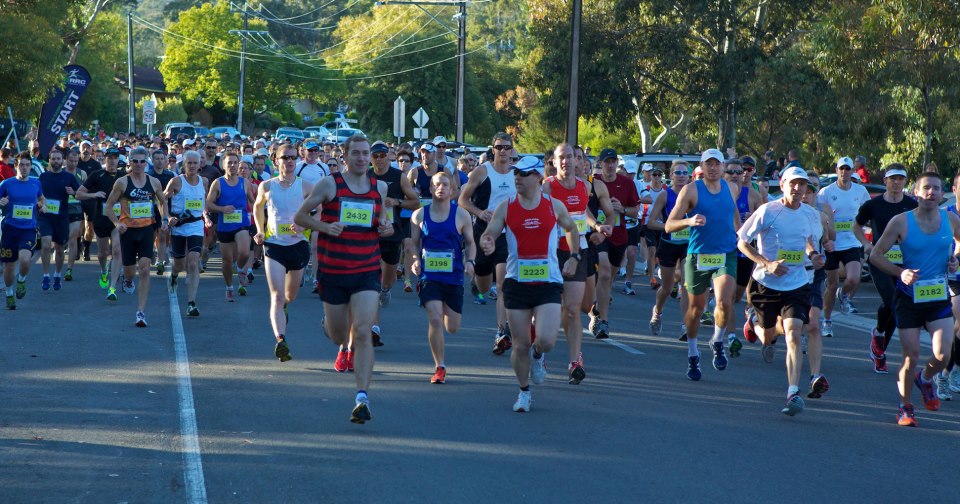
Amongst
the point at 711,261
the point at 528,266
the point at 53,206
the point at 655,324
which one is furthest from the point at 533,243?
the point at 53,206

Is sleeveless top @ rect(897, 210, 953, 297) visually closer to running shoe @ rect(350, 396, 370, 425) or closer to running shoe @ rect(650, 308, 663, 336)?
running shoe @ rect(350, 396, 370, 425)

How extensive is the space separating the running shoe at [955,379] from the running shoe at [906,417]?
67.1 inches

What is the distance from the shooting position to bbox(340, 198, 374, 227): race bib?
28.4 feet

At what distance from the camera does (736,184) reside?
12672 millimetres

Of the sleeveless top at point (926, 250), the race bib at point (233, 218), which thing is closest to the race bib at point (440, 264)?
the sleeveless top at point (926, 250)

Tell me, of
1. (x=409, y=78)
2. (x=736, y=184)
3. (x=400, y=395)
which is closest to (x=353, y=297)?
(x=400, y=395)

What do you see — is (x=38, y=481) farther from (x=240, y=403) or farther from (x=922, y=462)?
(x=922, y=462)

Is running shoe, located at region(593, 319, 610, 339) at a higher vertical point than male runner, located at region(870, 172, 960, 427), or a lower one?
lower

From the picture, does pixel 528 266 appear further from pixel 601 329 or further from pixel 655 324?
pixel 655 324

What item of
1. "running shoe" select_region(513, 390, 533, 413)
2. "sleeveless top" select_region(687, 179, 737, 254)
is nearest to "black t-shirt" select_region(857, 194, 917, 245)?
"sleeveless top" select_region(687, 179, 737, 254)

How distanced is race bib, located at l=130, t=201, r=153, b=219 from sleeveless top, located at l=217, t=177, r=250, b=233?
1.05m

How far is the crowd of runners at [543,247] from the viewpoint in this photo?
28.8 ft

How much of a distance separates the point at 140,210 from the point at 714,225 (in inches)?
273

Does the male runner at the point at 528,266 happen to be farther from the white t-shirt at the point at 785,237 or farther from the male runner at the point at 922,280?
the male runner at the point at 922,280
